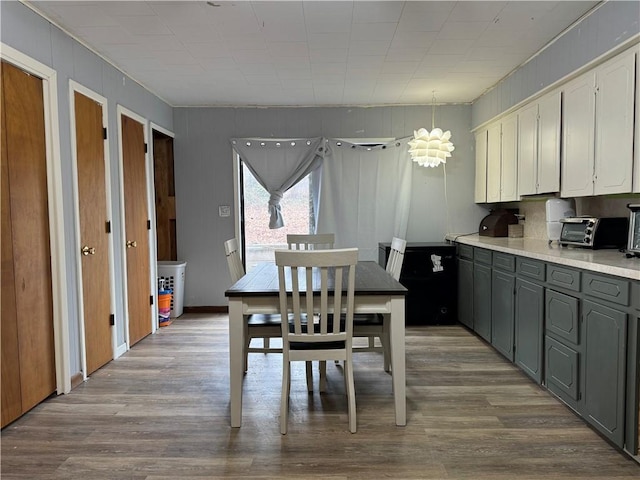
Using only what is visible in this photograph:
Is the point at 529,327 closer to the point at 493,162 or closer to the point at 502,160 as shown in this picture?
the point at 502,160

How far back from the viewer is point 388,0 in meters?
2.54

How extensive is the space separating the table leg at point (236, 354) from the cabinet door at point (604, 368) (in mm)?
1864

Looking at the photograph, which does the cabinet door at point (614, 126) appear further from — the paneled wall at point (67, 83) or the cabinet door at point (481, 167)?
the paneled wall at point (67, 83)

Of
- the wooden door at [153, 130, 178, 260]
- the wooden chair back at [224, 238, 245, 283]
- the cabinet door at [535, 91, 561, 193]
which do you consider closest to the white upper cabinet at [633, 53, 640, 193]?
the cabinet door at [535, 91, 561, 193]

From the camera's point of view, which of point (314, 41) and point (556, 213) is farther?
point (556, 213)

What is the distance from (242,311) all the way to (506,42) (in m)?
2.71

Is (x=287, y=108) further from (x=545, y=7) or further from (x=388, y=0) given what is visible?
(x=545, y=7)

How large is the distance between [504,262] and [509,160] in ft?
3.87

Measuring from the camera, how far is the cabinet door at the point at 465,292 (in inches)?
166

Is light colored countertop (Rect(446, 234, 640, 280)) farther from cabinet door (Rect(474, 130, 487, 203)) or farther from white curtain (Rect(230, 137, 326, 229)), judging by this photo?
white curtain (Rect(230, 137, 326, 229))

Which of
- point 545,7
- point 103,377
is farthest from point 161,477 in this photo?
point 545,7

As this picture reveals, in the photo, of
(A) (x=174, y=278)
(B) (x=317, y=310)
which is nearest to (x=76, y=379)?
(B) (x=317, y=310)

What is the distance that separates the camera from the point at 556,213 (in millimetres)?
3326

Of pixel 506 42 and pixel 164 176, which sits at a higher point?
pixel 506 42
